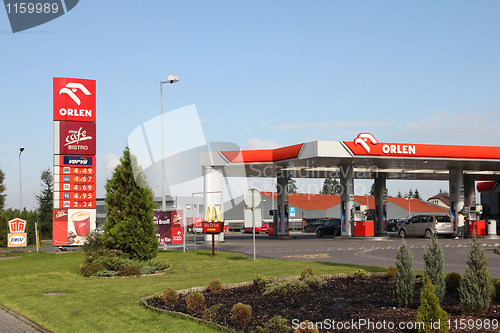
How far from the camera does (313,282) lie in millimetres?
11070

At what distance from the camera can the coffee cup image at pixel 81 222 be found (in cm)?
2967

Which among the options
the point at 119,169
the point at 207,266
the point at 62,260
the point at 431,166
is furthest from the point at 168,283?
the point at 431,166

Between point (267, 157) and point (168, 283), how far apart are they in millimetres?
25022

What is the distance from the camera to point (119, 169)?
1923 cm

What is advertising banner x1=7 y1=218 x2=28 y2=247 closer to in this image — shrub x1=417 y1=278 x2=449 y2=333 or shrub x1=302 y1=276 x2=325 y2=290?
shrub x1=302 y1=276 x2=325 y2=290

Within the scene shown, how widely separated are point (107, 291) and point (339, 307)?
670 cm

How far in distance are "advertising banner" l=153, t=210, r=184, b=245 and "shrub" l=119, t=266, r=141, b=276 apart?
9.86m

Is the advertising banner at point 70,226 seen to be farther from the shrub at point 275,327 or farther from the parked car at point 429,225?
the shrub at point 275,327

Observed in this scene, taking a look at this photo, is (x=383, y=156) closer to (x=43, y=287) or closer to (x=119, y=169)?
(x=119, y=169)

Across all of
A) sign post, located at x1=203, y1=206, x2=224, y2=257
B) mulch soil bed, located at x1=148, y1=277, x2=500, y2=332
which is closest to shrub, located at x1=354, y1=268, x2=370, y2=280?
mulch soil bed, located at x1=148, y1=277, x2=500, y2=332

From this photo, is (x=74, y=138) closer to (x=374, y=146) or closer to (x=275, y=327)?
(x=374, y=146)

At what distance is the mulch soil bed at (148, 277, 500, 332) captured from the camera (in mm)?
7609

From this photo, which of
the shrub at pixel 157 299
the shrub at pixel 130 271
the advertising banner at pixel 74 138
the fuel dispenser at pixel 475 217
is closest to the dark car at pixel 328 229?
the fuel dispenser at pixel 475 217

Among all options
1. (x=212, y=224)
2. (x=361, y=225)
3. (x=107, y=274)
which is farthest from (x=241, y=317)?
(x=361, y=225)
